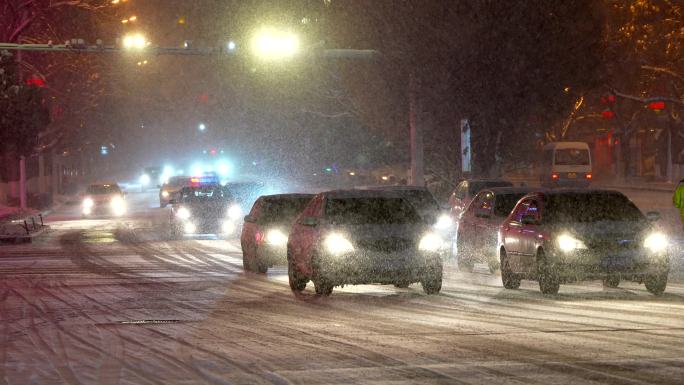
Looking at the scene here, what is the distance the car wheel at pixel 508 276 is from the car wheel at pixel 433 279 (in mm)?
1566

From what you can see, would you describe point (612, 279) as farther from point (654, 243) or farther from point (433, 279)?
point (433, 279)

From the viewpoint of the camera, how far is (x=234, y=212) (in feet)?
128

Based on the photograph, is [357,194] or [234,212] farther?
[234,212]

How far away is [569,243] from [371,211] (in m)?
3.40

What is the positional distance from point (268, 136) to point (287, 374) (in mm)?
83705

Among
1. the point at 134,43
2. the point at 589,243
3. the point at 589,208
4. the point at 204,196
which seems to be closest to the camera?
the point at 589,243

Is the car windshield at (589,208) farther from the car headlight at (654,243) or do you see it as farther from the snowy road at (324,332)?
the snowy road at (324,332)

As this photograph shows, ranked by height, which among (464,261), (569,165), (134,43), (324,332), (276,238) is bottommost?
(324,332)

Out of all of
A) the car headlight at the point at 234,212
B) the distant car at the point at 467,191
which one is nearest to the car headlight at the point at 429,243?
the distant car at the point at 467,191

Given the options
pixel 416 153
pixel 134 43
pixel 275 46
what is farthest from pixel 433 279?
pixel 416 153

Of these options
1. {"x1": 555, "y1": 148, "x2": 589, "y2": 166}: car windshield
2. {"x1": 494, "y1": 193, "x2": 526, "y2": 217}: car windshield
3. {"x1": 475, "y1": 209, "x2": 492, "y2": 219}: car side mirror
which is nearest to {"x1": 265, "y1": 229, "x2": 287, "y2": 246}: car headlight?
{"x1": 475, "y1": 209, "x2": 492, "y2": 219}: car side mirror

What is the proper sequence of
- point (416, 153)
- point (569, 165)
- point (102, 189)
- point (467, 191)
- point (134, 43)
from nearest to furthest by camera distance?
point (467, 191), point (134, 43), point (416, 153), point (102, 189), point (569, 165)

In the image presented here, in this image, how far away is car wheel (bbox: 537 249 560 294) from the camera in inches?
725

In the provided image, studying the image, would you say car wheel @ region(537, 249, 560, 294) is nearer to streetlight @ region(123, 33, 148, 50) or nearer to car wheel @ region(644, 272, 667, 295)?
car wheel @ region(644, 272, 667, 295)
